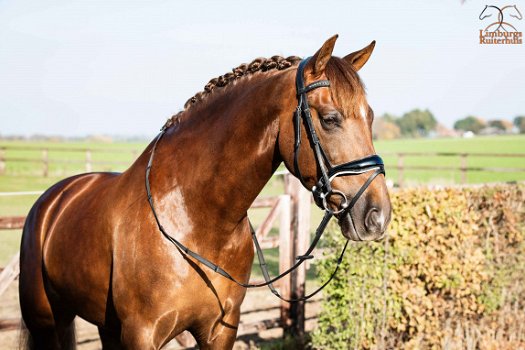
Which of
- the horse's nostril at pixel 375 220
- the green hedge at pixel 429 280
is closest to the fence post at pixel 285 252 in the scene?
the green hedge at pixel 429 280

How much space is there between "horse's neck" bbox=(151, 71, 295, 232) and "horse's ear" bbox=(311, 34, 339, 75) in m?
0.17

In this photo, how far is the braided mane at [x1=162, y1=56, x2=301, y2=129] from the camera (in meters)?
2.91

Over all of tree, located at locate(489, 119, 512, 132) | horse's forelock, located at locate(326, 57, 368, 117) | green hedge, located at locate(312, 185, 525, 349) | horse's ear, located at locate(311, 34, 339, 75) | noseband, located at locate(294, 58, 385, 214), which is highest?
tree, located at locate(489, 119, 512, 132)

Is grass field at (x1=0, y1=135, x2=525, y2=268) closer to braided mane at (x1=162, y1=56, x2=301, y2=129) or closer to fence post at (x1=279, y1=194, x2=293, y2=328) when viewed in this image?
fence post at (x1=279, y1=194, x2=293, y2=328)

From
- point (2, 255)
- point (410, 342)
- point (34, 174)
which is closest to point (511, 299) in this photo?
point (410, 342)

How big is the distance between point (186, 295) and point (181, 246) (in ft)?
0.86

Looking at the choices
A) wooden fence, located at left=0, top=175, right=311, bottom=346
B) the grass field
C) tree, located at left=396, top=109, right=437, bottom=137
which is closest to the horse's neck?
wooden fence, located at left=0, top=175, right=311, bottom=346

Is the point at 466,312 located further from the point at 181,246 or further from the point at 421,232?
the point at 181,246

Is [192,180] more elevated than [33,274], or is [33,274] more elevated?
[192,180]

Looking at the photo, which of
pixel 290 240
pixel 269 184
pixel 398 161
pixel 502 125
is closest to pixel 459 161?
pixel 398 161

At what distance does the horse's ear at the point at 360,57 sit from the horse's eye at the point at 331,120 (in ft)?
1.38

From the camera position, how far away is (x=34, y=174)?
24125 mm

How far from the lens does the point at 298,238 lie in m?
6.04

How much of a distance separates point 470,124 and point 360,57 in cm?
7524
